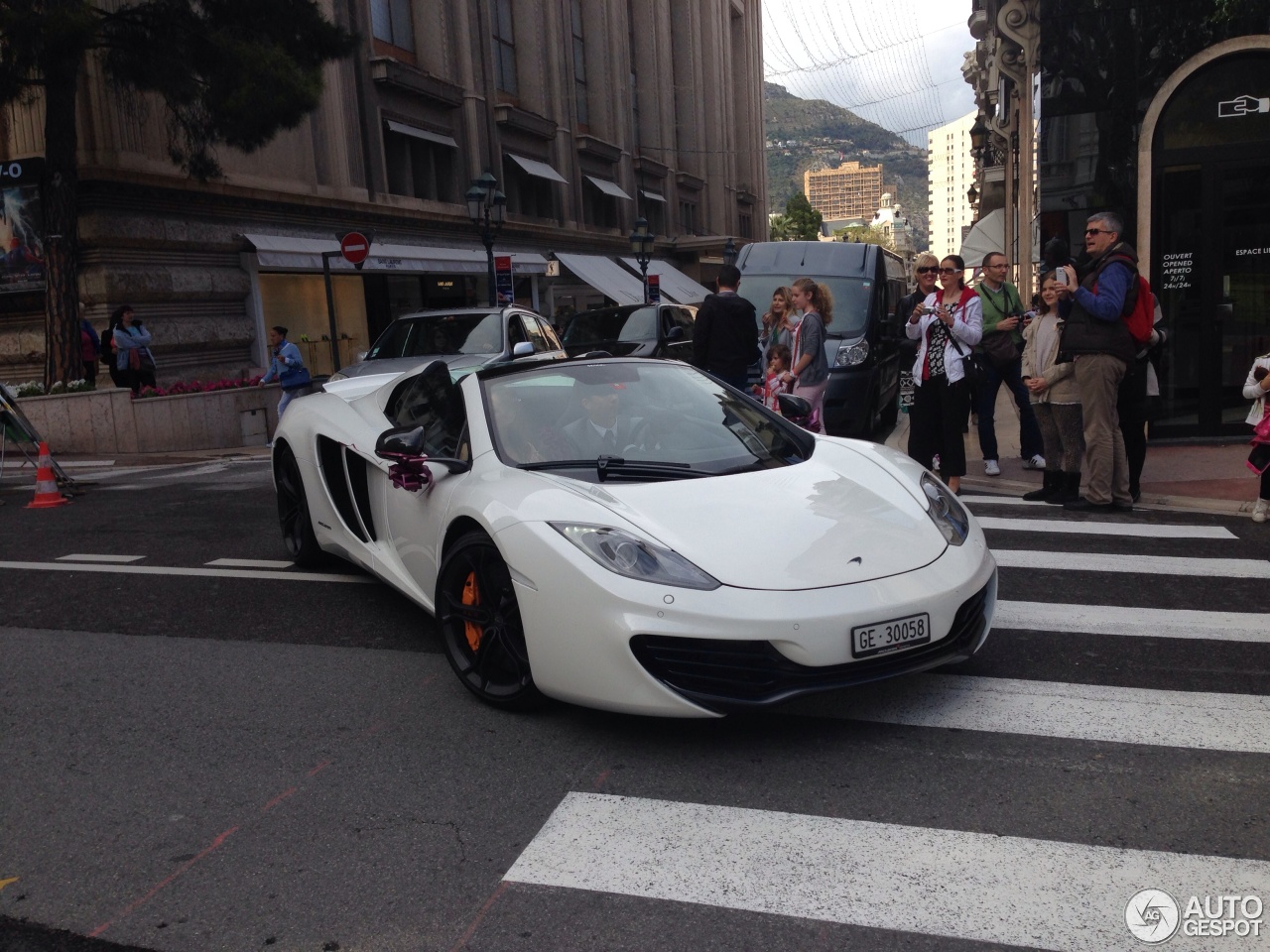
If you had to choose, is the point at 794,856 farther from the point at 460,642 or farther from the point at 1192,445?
the point at 1192,445

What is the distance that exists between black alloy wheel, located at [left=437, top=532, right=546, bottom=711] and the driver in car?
0.68 m

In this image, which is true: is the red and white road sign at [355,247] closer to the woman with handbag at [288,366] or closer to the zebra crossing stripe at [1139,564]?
the woman with handbag at [288,366]

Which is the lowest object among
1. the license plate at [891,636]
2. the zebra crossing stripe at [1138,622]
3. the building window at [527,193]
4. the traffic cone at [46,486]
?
the zebra crossing stripe at [1138,622]

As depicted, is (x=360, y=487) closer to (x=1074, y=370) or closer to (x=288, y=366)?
(x=1074, y=370)

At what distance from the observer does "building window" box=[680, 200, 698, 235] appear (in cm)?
5419

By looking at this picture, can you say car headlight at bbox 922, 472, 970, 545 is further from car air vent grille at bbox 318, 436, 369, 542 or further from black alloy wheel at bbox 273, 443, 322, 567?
black alloy wheel at bbox 273, 443, 322, 567

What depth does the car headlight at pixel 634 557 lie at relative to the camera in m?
3.76

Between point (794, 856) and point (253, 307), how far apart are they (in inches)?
831

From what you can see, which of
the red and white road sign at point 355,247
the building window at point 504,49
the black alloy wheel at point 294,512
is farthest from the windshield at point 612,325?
the building window at point 504,49

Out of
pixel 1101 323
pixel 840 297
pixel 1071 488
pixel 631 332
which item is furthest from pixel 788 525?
pixel 631 332

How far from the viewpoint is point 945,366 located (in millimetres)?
8531

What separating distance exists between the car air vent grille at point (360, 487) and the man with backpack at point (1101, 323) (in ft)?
15.9

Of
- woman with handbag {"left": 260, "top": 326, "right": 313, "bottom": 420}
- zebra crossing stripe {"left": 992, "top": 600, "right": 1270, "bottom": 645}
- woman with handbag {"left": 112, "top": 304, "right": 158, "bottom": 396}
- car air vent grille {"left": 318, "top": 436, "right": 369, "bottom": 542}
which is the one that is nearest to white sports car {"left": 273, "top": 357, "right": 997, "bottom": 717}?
car air vent grille {"left": 318, "top": 436, "right": 369, "bottom": 542}

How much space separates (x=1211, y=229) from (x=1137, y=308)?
410 cm
